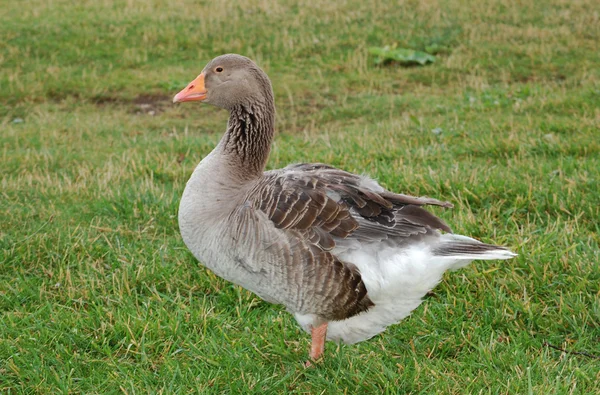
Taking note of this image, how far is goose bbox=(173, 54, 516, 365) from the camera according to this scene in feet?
13.3

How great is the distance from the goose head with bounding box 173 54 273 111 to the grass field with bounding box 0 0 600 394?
1345 mm

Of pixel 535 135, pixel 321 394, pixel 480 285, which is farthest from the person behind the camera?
pixel 535 135

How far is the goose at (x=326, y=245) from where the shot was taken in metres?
4.04

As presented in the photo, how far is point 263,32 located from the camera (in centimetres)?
1443

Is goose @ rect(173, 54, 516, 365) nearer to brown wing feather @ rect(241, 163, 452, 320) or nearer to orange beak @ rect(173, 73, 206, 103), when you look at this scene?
brown wing feather @ rect(241, 163, 452, 320)

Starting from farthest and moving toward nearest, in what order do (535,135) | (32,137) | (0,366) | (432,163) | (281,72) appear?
(281,72)
(32,137)
(535,135)
(432,163)
(0,366)

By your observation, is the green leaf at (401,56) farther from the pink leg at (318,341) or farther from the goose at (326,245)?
the pink leg at (318,341)

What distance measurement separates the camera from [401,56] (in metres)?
13.1

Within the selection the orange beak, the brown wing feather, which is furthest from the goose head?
the brown wing feather

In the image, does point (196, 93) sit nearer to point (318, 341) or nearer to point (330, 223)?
point (330, 223)

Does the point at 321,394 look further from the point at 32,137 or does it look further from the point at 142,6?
the point at 142,6

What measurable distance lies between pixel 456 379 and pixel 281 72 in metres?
9.70

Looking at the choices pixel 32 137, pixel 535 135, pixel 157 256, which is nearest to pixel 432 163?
pixel 535 135

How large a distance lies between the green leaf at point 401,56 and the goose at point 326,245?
29.6 feet
